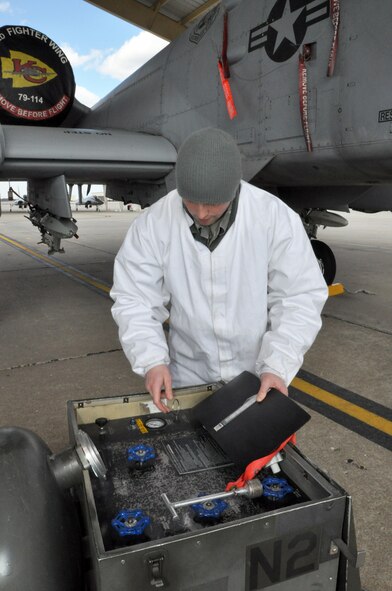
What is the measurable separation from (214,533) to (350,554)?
0.36m

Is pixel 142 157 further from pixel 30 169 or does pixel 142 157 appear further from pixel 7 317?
pixel 7 317

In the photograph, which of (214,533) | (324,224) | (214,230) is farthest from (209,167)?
(324,224)

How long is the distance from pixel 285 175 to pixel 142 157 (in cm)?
166

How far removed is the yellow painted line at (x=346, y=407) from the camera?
9.21 feet

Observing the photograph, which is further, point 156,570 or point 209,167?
point 209,167

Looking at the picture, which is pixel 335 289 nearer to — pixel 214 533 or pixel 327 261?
pixel 327 261

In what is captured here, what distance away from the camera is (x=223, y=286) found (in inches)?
64.8

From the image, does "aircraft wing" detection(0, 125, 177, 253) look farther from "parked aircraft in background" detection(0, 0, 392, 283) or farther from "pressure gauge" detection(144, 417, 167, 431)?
"pressure gauge" detection(144, 417, 167, 431)

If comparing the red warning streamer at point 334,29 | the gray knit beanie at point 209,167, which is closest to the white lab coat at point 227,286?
the gray knit beanie at point 209,167

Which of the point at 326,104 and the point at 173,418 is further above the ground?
the point at 326,104

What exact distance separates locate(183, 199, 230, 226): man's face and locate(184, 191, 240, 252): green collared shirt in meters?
0.08

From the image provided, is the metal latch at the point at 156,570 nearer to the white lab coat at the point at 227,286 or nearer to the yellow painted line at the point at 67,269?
the white lab coat at the point at 227,286

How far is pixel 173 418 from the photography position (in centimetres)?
154

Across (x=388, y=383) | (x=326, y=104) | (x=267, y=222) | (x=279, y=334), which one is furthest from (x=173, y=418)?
(x=326, y=104)
